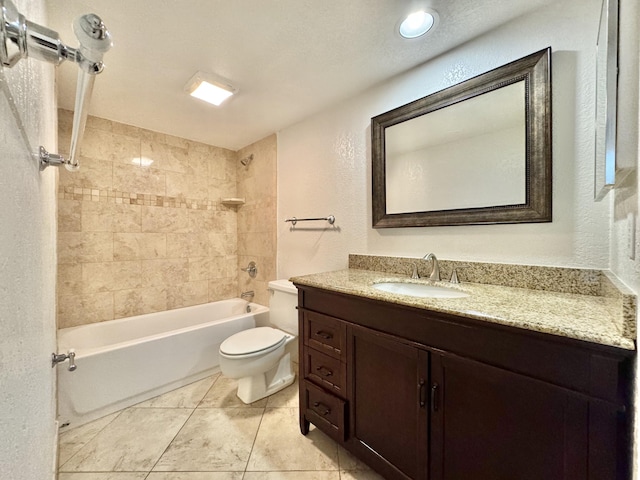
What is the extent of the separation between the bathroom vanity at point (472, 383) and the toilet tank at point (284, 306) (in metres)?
0.63

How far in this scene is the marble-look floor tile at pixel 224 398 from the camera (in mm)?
1751

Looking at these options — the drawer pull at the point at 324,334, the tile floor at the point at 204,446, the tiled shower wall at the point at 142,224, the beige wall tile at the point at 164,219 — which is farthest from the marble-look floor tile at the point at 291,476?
the beige wall tile at the point at 164,219

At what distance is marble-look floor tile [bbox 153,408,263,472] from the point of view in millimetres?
1292

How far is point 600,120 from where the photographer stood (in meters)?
0.86

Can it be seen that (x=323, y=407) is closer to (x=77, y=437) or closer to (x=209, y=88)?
(x=77, y=437)

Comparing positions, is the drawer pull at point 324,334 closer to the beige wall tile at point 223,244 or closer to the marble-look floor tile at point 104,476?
the marble-look floor tile at point 104,476

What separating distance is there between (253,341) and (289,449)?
668mm

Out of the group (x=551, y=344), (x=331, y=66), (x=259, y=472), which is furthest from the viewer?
(x=331, y=66)

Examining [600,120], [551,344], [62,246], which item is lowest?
[551,344]

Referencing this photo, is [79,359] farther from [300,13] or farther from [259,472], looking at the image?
[300,13]

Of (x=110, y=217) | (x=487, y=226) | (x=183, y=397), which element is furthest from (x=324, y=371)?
(x=110, y=217)

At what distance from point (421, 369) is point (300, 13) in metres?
1.61

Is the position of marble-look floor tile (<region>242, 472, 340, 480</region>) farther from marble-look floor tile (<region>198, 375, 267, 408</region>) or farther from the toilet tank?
the toilet tank

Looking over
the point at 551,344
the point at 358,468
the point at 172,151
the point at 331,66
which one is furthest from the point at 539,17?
the point at 172,151
